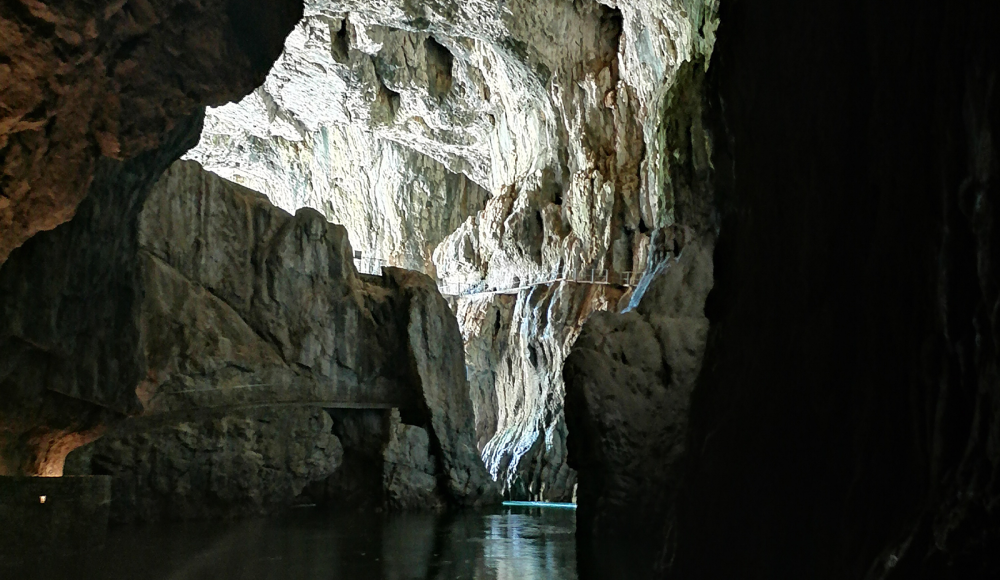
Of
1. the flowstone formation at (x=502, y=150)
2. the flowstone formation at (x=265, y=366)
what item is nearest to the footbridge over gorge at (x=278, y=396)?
the flowstone formation at (x=265, y=366)

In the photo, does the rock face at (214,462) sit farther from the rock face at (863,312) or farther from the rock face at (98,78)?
the rock face at (863,312)

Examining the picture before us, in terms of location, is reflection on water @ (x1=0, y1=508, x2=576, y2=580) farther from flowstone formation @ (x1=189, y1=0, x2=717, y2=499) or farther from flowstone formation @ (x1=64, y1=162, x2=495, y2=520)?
flowstone formation @ (x1=189, y1=0, x2=717, y2=499)

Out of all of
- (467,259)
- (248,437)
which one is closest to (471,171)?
(467,259)

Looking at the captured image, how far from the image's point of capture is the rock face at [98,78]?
20.7 feet

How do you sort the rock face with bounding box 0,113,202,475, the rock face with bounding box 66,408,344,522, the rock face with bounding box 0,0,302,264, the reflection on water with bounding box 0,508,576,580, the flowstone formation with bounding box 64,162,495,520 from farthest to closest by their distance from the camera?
the flowstone formation with bounding box 64,162,495,520 → the rock face with bounding box 66,408,344,522 → the rock face with bounding box 0,113,202,475 → the reflection on water with bounding box 0,508,576,580 → the rock face with bounding box 0,0,302,264

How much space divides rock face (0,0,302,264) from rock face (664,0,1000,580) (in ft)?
16.7

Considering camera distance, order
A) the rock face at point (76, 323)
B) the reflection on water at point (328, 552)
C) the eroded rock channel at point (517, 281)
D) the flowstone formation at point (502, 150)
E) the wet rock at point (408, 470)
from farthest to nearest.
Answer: the flowstone formation at point (502, 150), the wet rock at point (408, 470), the rock face at point (76, 323), the reflection on water at point (328, 552), the eroded rock channel at point (517, 281)

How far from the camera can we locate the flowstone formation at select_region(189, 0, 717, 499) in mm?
23859

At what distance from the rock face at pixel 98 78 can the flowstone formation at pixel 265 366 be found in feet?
25.8

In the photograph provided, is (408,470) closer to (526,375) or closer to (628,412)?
(526,375)

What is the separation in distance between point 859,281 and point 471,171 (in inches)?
1229

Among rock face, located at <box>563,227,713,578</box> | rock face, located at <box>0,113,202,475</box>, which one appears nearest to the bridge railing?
rock face, located at <box>563,227,713,578</box>

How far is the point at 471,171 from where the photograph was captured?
3356 cm

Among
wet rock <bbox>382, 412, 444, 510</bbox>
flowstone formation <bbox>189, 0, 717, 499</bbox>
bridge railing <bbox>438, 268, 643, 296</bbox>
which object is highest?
flowstone formation <bbox>189, 0, 717, 499</bbox>
